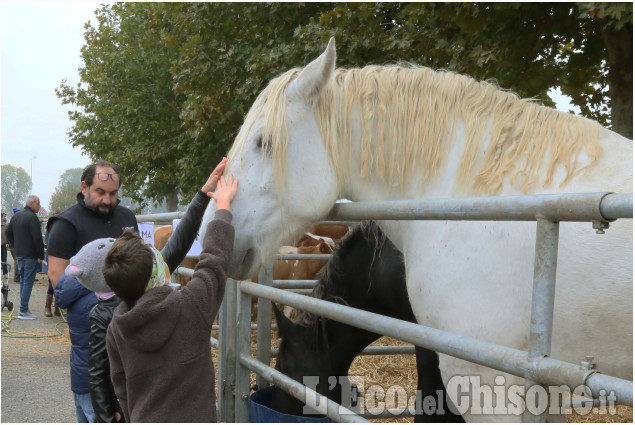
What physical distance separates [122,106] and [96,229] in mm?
18331

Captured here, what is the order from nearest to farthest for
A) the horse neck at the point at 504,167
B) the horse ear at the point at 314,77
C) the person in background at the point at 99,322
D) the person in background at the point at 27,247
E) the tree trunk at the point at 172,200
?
the horse neck at the point at 504,167 < the horse ear at the point at 314,77 < the person in background at the point at 99,322 < the person in background at the point at 27,247 < the tree trunk at the point at 172,200

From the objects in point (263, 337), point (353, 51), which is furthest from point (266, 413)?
point (353, 51)

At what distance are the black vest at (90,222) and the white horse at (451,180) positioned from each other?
1158 millimetres

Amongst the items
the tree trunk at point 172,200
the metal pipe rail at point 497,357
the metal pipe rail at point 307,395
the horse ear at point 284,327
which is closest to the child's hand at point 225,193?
the metal pipe rail at point 497,357

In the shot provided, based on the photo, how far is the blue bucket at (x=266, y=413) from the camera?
2885mm

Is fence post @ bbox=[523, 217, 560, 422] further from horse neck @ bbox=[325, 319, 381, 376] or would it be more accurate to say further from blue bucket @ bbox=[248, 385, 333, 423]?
horse neck @ bbox=[325, 319, 381, 376]

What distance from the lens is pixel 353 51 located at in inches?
312

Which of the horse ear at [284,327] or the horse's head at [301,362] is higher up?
the horse ear at [284,327]

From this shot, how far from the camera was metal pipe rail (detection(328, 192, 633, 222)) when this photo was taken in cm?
110

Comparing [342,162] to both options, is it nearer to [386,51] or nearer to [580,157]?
[580,157]

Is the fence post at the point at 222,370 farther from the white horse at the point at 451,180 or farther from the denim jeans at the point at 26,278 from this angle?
the denim jeans at the point at 26,278

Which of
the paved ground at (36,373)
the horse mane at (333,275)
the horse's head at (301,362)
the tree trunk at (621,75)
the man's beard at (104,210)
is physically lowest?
the paved ground at (36,373)

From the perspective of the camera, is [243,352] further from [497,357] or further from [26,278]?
[26,278]

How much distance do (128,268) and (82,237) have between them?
4.40ft
